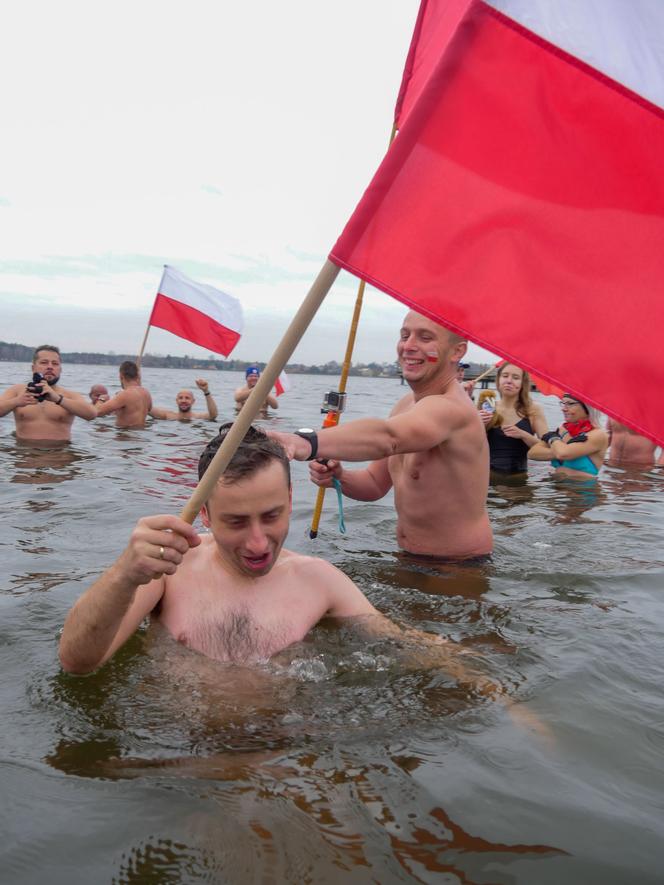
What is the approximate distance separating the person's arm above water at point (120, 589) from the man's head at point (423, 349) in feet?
9.18

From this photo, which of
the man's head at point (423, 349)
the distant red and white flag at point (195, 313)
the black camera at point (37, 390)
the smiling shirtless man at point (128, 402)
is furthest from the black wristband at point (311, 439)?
the distant red and white flag at point (195, 313)

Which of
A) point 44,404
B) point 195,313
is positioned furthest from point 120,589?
point 195,313

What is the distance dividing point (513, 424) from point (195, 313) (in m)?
8.32

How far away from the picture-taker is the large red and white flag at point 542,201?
8.95ft

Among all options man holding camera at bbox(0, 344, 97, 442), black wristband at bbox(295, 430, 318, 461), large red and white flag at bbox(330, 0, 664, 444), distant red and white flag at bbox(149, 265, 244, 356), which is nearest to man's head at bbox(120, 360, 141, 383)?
distant red and white flag at bbox(149, 265, 244, 356)

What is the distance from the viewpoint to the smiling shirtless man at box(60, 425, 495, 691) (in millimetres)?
3049

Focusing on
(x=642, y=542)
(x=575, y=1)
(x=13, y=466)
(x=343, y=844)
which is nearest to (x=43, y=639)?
(x=343, y=844)

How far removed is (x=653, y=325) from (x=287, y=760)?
2.07 metres

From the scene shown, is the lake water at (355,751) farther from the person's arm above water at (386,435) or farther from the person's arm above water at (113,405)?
the person's arm above water at (113,405)

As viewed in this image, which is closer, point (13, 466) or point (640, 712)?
point (640, 712)

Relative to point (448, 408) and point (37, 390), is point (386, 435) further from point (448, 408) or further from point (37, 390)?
point (37, 390)

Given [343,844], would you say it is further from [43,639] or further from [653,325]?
[43,639]

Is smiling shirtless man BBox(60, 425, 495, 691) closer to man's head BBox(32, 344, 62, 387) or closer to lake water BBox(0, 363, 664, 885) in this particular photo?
lake water BBox(0, 363, 664, 885)

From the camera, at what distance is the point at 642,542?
7.39 metres
